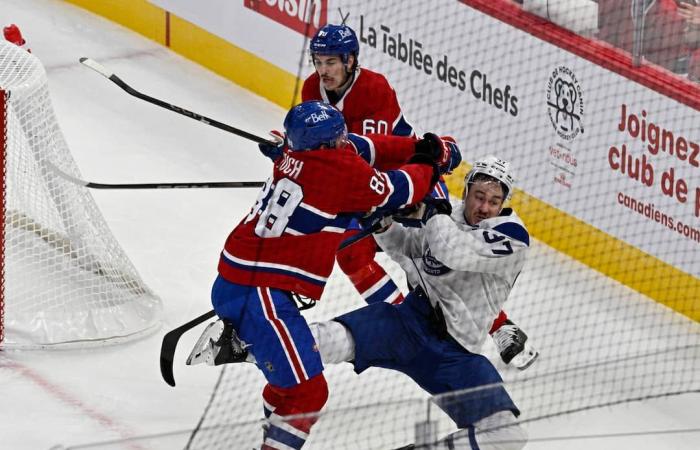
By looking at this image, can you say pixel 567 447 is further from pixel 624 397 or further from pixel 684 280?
pixel 684 280

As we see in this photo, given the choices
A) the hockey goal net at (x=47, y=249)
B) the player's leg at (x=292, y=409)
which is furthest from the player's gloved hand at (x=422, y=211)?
the hockey goal net at (x=47, y=249)

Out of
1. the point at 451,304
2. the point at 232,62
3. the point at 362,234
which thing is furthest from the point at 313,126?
the point at 232,62

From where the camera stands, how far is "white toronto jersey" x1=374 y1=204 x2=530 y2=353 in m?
4.28

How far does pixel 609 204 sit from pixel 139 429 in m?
2.13

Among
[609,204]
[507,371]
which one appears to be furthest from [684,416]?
[609,204]

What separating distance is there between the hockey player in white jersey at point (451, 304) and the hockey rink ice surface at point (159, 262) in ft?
1.01

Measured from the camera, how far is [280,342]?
4.26 meters

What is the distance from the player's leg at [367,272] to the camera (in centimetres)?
518

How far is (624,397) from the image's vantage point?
491 cm

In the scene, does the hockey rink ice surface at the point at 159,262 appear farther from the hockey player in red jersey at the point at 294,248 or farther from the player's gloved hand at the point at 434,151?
the player's gloved hand at the point at 434,151

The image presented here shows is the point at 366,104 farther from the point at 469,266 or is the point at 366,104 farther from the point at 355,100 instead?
the point at 469,266

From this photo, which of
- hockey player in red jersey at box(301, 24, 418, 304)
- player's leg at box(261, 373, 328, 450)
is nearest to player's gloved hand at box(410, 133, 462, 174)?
hockey player in red jersey at box(301, 24, 418, 304)

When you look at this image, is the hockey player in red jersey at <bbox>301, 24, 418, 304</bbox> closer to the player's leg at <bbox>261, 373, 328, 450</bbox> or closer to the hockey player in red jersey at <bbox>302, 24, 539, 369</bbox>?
the hockey player in red jersey at <bbox>302, 24, 539, 369</bbox>

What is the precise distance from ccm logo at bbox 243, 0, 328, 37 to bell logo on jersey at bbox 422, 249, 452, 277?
99.8 inches
